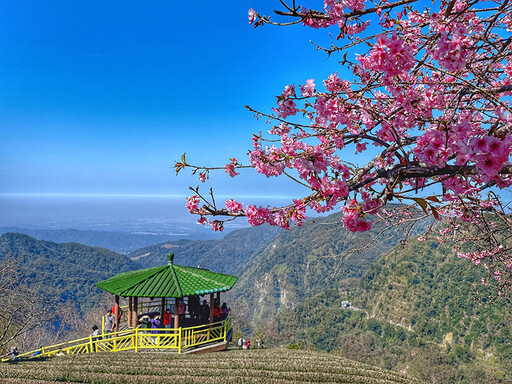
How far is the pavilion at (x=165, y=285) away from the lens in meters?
10.2

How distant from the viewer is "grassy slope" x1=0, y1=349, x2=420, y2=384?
7.18 meters

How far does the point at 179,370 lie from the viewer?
797 centimetres

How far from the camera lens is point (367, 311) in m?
67.2

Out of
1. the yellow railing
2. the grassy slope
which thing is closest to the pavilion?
the yellow railing

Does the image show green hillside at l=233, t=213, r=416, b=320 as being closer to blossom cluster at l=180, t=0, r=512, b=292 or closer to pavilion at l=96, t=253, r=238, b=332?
pavilion at l=96, t=253, r=238, b=332

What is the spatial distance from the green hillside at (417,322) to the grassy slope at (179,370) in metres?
21.7

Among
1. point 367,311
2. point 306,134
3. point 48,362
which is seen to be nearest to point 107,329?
point 48,362

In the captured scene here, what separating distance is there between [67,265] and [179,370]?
311ft

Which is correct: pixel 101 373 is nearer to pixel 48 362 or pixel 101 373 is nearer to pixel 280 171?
pixel 48 362

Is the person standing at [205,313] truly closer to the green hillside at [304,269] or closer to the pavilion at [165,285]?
the pavilion at [165,285]

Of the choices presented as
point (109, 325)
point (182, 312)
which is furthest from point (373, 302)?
point (109, 325)

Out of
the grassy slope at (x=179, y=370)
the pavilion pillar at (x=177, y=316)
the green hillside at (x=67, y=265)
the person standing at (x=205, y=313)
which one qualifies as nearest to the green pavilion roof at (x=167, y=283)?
the pavilion pillar at (x=177, y=316)

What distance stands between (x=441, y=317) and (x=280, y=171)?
59275 mm

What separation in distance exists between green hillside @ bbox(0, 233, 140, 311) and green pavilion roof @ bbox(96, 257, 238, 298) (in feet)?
203
